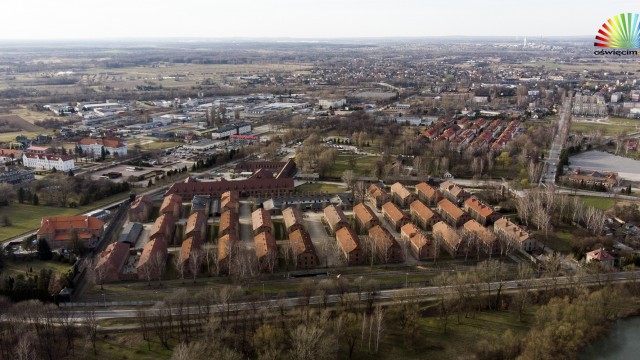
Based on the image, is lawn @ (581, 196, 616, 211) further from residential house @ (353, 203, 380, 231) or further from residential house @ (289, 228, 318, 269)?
residential house @ (289, 228, 318, 269)

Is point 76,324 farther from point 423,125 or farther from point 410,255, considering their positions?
point 423,125

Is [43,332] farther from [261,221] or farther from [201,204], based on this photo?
[201,204]

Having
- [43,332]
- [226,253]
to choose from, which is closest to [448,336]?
[226,253]

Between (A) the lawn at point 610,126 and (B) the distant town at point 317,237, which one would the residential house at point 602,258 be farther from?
(A) the lawn at point 610,126

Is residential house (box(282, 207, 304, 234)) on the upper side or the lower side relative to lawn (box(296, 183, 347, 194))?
upper

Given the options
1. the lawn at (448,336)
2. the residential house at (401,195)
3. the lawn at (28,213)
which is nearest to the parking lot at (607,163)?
the residential house at (401,195)

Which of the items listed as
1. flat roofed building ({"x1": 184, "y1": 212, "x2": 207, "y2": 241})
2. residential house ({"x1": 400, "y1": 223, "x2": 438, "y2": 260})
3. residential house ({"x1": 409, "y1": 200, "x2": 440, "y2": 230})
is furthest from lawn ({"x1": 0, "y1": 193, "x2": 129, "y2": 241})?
residential house ({"x1": 400, "y1": 223, "x2": 438, "y2": 260})

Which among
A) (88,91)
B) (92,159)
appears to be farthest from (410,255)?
(88,91)
